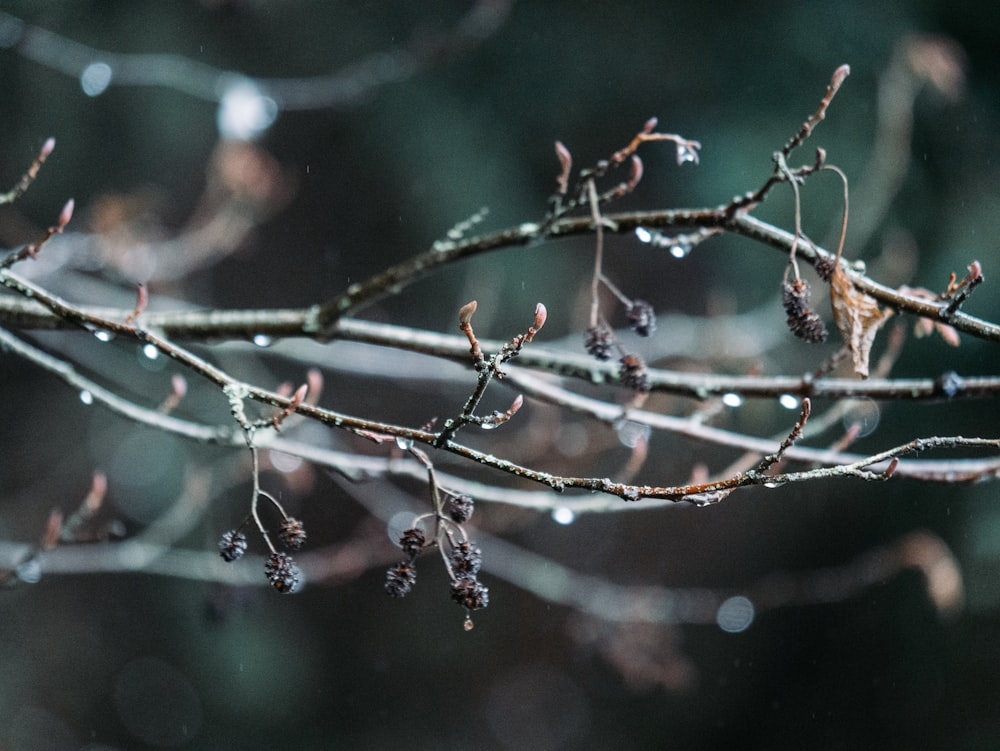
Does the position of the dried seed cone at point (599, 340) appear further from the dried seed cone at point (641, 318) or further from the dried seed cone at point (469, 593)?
the dried seed cone at point (469, 593)

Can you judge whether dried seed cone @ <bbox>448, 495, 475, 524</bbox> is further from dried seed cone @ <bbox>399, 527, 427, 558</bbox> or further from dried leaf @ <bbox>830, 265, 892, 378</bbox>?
dried leaf @ <bbox>830, 265, 892, 378</bbox>

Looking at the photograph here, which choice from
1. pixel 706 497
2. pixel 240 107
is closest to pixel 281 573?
pixel 706 497

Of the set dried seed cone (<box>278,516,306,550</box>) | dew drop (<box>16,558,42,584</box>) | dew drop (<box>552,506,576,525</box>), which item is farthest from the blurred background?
dried seed cone (<box>278,516,306,550</box>)

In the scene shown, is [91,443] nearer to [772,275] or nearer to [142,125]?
[142,125]

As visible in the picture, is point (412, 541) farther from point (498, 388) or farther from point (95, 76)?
point (95, 76)

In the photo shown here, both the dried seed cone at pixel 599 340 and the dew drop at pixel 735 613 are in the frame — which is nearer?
the dried seed cone at pixel 599 340

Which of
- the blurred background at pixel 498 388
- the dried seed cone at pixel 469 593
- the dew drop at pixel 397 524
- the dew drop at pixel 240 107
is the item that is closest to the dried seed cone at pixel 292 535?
the dried seed cone at pixel 469 593
